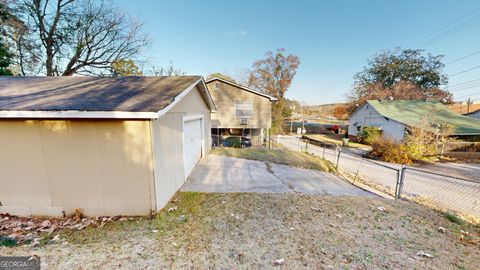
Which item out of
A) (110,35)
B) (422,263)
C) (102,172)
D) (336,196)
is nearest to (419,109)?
(336,196)

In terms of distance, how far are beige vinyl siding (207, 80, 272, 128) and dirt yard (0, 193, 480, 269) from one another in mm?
14564

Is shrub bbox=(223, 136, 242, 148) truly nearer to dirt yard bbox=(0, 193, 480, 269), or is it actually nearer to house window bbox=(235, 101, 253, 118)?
house window bbox=(235, 101, 253, 118)

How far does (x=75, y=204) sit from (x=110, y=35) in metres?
18.8

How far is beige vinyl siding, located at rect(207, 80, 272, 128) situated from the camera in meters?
18.4

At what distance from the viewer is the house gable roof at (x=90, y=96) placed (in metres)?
3.36

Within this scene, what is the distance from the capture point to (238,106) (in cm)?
1864

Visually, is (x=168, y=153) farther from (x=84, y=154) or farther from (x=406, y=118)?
(x=406, y=118)

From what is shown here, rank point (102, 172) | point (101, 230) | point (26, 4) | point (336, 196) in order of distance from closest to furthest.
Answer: point (101, 230)
point (102, 172)
point (336, 196)
point (26, 4)

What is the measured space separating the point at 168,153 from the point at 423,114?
25706 millimetres

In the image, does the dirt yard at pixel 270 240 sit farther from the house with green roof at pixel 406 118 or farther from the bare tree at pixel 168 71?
the bare tree at pixel 168 71

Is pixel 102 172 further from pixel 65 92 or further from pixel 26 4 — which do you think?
pixel 26 4

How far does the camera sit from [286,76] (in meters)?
31.4

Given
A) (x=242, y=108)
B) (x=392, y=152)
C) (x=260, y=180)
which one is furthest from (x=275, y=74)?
(x=260, y=180)

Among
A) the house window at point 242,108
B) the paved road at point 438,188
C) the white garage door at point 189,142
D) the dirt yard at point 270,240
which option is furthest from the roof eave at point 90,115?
the house window at point 242,108
